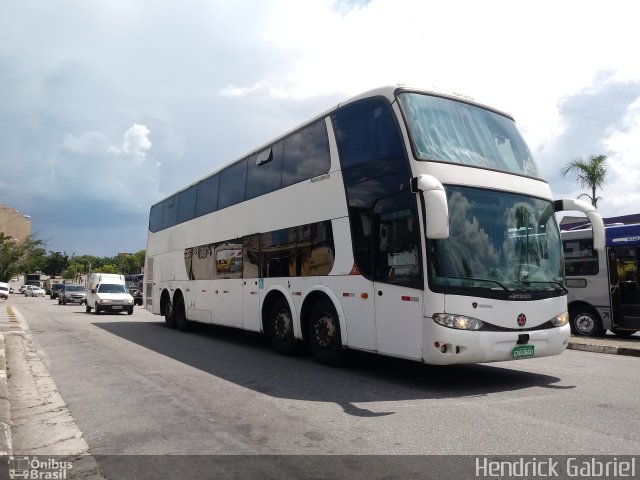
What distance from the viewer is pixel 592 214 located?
7816 millimetres

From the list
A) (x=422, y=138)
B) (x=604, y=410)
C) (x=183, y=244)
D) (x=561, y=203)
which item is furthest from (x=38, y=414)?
(x=183, y=244)

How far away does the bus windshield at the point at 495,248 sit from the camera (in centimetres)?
661

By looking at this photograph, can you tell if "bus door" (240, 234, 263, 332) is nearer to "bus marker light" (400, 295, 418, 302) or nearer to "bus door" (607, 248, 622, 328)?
"bus marker light" (400, 295, 418, 302)

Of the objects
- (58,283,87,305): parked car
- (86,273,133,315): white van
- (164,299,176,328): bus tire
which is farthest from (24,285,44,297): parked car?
(164,299,176,328): bus tire

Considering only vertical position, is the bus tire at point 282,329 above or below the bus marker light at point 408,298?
below

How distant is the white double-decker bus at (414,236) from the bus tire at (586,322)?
7.26 m

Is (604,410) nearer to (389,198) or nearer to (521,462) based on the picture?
(521,462)

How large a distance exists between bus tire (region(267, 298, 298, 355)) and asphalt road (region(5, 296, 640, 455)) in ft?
0.87

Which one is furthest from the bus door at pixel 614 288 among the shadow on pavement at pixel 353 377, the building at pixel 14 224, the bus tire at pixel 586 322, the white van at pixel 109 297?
the building at pixel 14 224

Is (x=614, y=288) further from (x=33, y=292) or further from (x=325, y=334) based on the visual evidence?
(x=33, y=292)

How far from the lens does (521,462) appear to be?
4.11 metres

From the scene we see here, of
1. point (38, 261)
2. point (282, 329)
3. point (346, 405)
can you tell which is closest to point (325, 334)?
point (282, 329)

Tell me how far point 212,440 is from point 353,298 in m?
3.63

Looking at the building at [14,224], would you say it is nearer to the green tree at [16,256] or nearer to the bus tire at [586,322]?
the green tree at [16,256]
